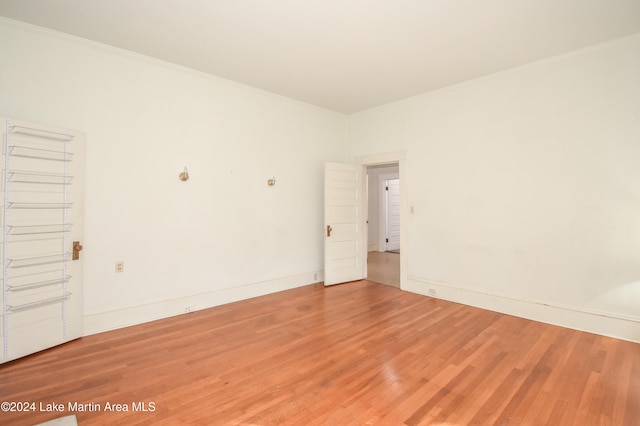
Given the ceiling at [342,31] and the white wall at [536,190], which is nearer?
the ceiling at [342,31]

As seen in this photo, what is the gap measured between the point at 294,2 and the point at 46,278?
3358 mm

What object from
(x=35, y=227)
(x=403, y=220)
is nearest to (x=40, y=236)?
(x=35, y=227)

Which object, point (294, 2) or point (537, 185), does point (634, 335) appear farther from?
point (294, 2)

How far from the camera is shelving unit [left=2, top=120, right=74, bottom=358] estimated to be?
263cm

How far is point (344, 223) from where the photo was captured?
17.5ft

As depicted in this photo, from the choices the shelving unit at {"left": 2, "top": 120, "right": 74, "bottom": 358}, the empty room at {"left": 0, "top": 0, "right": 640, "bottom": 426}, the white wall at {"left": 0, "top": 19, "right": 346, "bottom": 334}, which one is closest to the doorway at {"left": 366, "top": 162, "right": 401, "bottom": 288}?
the empty room at {"left": 0, "top": 0, "right": 640, "bottom": 426}

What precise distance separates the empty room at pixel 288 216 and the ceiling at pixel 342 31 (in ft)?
0.09

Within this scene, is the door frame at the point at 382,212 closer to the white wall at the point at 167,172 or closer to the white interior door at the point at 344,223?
the white interior door at the point at 344,223

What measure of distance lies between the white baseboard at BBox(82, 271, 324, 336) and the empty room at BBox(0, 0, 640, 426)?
30mm

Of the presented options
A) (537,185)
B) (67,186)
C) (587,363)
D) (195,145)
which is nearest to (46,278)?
(67,186)

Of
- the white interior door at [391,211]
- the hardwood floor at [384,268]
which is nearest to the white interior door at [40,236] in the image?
A: the hardwood floor at [384,268]

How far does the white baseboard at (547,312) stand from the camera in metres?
3.07

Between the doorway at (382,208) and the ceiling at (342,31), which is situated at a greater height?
the ceiling at (342,31)

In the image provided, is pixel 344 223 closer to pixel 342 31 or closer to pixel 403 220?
pixel 403 220
